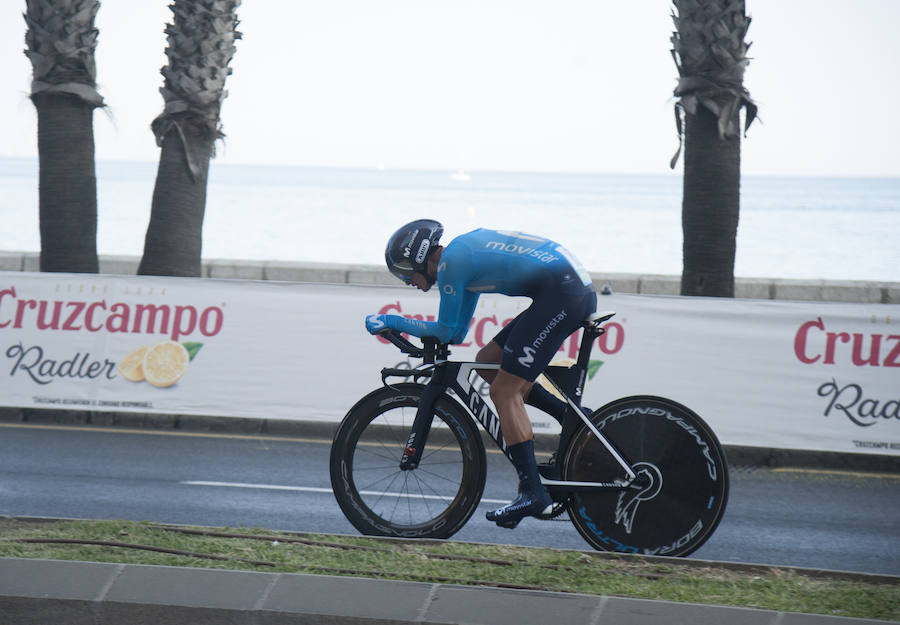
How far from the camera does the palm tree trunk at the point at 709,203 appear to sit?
11414mm

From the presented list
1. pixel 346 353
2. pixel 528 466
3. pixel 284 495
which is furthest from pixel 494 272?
pixel 346 353

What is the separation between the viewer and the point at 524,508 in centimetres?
513

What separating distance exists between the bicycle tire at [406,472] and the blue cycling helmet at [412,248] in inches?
24.8

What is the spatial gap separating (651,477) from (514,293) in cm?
118

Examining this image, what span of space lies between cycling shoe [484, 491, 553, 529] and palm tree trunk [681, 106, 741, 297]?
6933 mm

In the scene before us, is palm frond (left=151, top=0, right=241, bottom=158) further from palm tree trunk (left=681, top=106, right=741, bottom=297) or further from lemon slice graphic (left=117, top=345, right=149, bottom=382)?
palm tree trunk (left=681, top=106, right=741, bottom=297)

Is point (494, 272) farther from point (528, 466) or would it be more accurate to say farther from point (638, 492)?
point (638, 492)

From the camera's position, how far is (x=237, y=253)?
54.0 m

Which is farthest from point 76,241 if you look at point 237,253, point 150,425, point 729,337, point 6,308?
point 237,253

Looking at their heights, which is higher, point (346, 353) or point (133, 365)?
point (346, 353)

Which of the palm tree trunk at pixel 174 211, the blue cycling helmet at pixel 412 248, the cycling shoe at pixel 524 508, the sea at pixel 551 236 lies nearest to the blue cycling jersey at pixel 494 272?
the blue cycling helmet at pixel 412 248

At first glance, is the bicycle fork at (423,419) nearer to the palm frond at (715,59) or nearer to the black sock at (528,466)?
the black sock at (528,466)

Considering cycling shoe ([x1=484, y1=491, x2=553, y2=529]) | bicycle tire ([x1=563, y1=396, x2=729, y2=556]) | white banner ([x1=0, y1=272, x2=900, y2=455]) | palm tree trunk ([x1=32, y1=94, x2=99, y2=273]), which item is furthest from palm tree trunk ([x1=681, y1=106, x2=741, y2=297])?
palm tree trunk ([x1=32, y1=94, x2=99, y2=273])

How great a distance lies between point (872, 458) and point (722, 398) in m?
1.46
